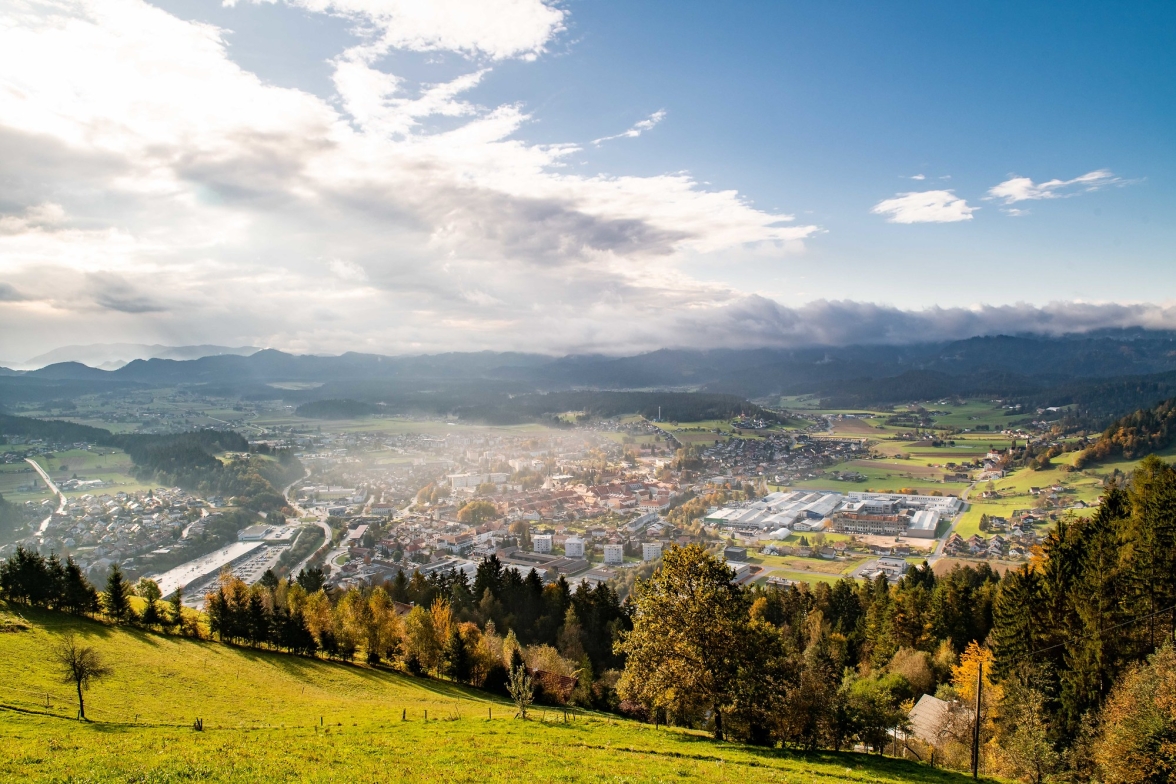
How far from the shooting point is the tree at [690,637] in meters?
16.6

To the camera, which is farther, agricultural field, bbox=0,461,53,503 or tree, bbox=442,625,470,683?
agricultural field, bbox=0,461,53,503

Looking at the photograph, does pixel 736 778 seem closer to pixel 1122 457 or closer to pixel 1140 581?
pixel 1140 581

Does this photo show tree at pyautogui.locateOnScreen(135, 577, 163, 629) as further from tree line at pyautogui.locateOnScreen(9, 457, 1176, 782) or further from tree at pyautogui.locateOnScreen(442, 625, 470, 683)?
tree at pyautogui.locateOnScreen(442, 625, 470, 683)

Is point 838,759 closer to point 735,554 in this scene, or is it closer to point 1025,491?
point 735,554

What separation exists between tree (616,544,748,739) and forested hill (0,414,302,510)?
295ft

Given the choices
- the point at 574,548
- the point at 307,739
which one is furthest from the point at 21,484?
the point at 307,739

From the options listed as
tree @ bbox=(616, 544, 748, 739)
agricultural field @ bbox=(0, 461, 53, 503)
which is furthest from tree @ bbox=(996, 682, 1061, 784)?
agricultural field @ bbox=(0, 461, 53, 503)

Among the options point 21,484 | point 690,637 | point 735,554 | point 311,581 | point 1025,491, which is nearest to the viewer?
point 690,637

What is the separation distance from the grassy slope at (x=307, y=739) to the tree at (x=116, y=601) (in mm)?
5408

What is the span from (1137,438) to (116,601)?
423ft

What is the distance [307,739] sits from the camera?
1446cm

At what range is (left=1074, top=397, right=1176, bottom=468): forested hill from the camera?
91.6 m

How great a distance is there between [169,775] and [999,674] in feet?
95.4

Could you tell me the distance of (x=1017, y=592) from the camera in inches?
972
